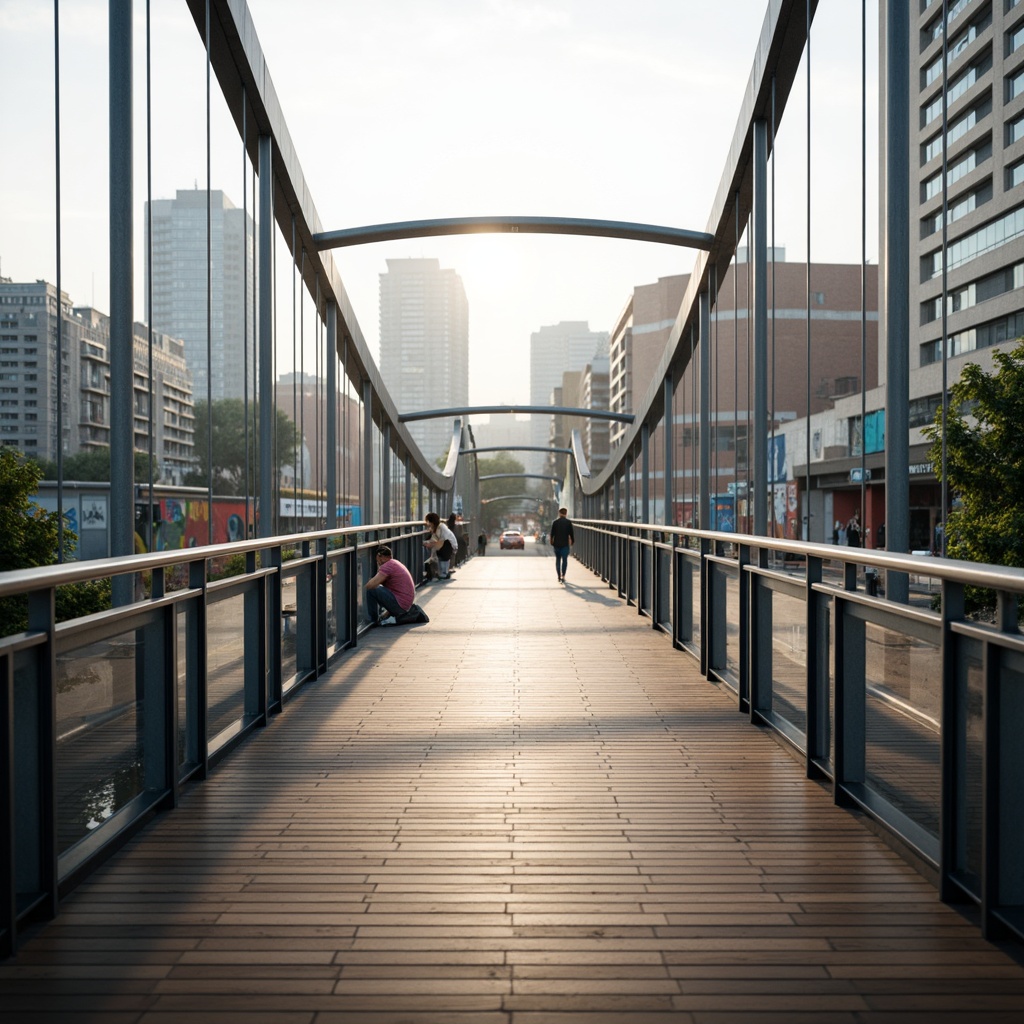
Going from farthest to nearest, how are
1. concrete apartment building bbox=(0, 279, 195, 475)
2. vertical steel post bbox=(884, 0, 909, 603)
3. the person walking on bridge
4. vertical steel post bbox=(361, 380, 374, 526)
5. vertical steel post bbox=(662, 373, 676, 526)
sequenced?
concrete apartment building bbox=(0, 279, 195, 475)
the person walking on bridge
vertical steel post bbox=(361, 380, 374, 526)
vertical steel post bbox=(662, 373, 676, 526)
vertical steel post bbox=(884, 0, 909, 603)

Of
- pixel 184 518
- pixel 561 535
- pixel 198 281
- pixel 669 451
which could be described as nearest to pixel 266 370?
pixel 669 451

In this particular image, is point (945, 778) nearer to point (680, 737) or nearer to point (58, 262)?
point (680, 737)

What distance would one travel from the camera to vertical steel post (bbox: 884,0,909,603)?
5594 mm

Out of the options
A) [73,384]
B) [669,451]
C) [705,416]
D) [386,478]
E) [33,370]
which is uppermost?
[73,384]

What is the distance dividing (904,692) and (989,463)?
13217mm

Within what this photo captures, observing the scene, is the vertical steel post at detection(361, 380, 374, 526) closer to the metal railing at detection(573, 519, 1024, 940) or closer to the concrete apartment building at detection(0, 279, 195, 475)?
the metal railing at detection(573, 519, 1024, 940)

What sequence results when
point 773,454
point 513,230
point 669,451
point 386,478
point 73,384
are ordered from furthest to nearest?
1. point 73,384
2. point 386,478
3. point 669,451
4. point 513,230
5. point 773,454

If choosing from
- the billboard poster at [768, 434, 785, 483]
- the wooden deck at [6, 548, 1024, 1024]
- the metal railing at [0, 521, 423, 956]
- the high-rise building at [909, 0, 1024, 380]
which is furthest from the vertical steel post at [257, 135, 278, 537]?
the high-rise building at [909, 0, 1024, 380]

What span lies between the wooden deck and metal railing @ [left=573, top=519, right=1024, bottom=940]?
0.14 metres

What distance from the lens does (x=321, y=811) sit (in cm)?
403

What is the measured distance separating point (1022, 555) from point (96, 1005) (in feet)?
46.3

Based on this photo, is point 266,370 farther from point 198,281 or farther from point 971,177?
point 198,281

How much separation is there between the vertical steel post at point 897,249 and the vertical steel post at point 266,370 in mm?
4879

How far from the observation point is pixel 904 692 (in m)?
3.44
